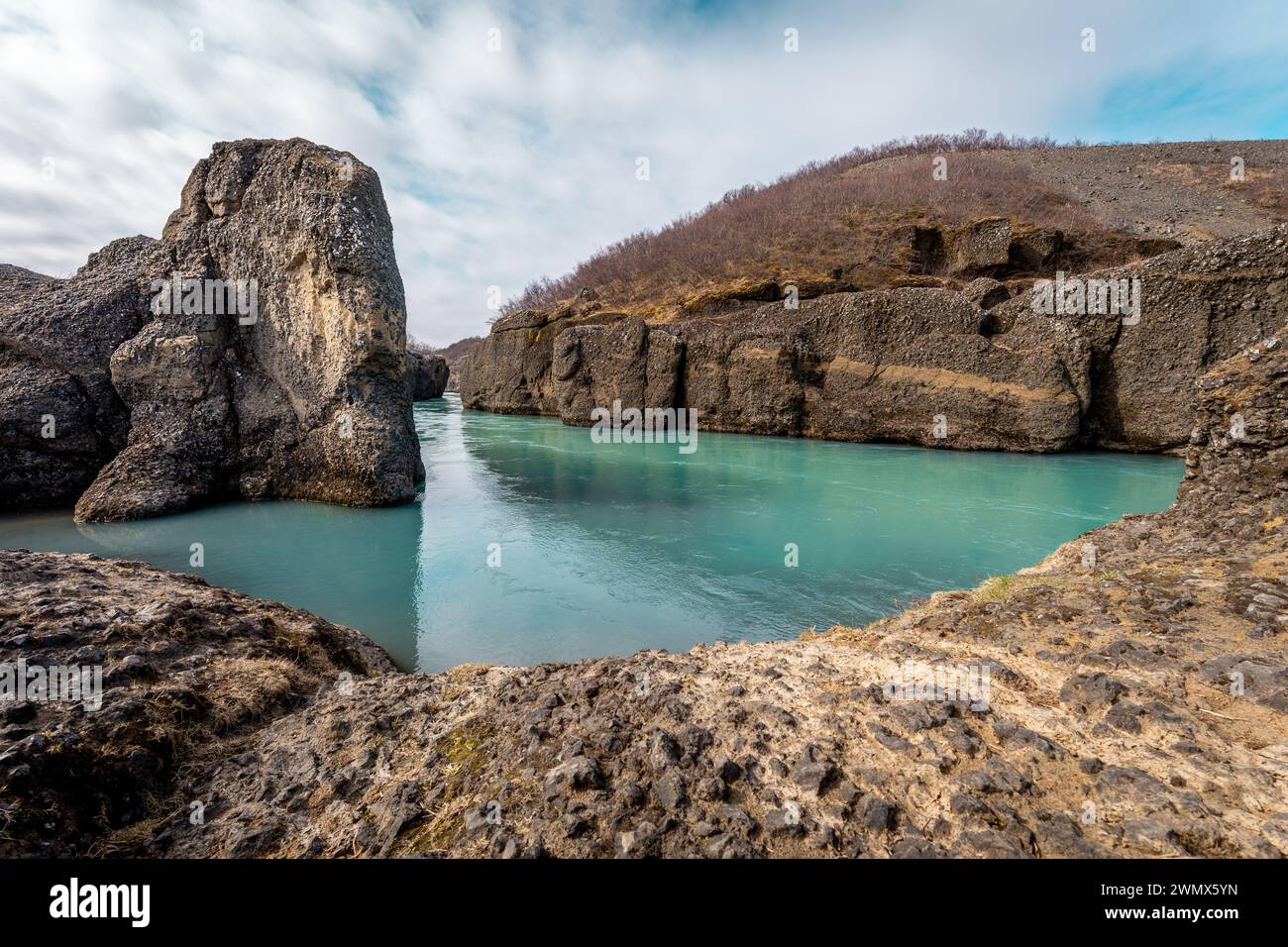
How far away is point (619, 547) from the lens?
7375 millimetres

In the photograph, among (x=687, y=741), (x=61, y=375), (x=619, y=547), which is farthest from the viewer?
(x=61, y=375)

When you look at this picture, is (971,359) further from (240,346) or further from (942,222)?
(942,222)

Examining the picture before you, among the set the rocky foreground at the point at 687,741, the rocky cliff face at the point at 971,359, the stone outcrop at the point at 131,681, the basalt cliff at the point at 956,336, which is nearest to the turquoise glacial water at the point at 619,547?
the stone outcrop at the point at 131,681

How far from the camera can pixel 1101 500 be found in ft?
33.6

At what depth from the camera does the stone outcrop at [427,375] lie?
44312mm

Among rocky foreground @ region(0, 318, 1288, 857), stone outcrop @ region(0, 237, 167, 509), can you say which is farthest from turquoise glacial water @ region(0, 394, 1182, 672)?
rocky foreground @ region(0, 318, 1288, 857)

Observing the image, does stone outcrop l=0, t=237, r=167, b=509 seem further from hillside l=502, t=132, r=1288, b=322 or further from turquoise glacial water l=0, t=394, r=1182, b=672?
hillside l=502, t=132, r=1288, b=322

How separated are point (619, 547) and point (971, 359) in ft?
49.1

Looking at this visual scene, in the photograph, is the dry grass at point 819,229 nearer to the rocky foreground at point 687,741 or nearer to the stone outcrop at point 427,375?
the stone outcrop at point 427,375

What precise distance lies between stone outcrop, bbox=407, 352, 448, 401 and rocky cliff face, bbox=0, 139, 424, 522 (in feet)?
111

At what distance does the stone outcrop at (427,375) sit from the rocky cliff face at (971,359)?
24.9 m

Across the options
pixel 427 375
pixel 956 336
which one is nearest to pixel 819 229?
pixel 956 336

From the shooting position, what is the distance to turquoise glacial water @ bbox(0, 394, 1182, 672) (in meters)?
5.08
